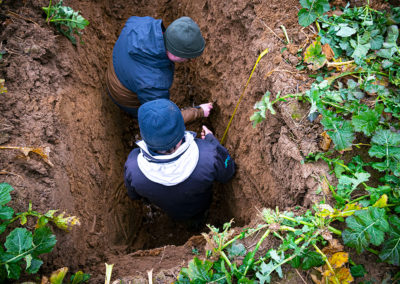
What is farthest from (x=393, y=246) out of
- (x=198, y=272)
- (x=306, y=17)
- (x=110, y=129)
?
(x=110, y=129)

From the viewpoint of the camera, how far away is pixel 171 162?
2141 mm

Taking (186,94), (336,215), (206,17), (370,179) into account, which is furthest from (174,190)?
(206,17)

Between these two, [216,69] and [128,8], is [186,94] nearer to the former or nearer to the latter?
[216,69]

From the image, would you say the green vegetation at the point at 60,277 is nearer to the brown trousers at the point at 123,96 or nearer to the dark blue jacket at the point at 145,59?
the dark blue jacket at the point at 145,59

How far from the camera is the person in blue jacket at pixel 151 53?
98.9 inches

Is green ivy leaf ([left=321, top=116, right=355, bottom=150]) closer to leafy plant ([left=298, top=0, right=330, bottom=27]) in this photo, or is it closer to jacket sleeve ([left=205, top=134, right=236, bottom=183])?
leafy plant ([left=298, top=0, right=330, bottom=27])

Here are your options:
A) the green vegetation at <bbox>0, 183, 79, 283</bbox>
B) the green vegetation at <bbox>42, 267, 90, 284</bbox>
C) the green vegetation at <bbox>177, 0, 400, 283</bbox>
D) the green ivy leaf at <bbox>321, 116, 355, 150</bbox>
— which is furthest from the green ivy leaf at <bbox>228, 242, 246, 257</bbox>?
the green vegetation at <bbox>0, 183, 79, 283</bbox>

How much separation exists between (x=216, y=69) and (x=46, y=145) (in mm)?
1869

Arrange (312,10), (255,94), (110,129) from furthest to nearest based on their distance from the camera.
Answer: (110,129) → (255,94) → (312,10)

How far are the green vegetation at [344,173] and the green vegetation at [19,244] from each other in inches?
35.0

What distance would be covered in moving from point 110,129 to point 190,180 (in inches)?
53.0

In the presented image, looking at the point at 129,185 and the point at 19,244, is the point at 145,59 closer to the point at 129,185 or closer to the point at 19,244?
the point at 129,185

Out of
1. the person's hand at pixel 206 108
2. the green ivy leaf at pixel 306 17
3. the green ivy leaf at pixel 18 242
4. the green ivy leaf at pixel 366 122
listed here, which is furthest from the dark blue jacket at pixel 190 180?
the green ivy leaf at pixel 306 17

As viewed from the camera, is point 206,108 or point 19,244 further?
point 206,108
